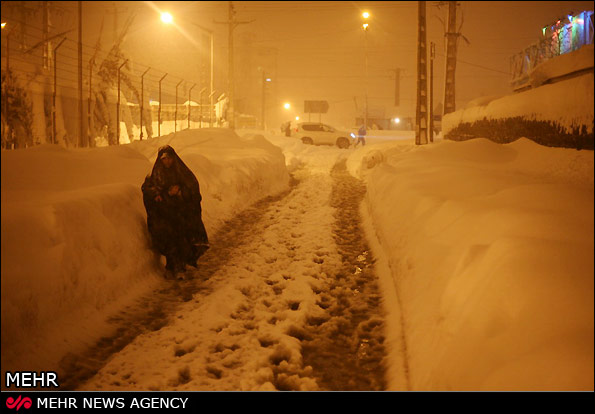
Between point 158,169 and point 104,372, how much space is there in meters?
3.04

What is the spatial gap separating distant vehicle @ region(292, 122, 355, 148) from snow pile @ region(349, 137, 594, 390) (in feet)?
86.7

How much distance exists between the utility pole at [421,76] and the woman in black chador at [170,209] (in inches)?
497

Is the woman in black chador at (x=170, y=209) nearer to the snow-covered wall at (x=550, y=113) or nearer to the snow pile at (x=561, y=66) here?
the snow-covered wall at (x=550, y=113)

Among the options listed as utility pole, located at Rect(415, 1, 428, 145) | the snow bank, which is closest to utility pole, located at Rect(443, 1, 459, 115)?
utility pole, located at Rect(415, 1, 428, 145)

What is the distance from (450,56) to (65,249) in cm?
1838

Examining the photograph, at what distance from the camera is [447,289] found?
3.84 meters

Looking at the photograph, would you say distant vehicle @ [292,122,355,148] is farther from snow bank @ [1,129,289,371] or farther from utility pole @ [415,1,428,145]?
snow bank @ [1,129,289,371]

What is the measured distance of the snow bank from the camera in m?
4.12

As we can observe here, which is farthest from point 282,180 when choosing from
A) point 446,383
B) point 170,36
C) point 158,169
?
point 170,36

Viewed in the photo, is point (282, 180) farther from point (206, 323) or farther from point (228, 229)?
point (206, 323)

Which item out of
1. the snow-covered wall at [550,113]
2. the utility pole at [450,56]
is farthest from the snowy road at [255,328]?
the utility pole at [450,56]

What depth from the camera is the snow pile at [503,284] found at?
2.68 meters
